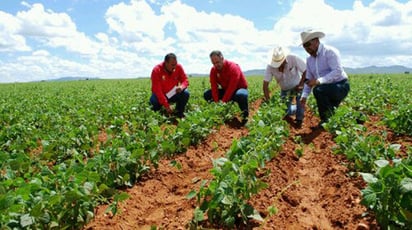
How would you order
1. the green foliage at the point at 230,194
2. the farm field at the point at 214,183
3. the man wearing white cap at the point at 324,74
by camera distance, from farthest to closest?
1. the man wearing white cap at the point at 324,74
2. the green foliage at the point at 230,194
3. the farm field at the point at 214,183

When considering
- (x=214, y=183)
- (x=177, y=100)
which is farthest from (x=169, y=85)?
(x=214, y=183)

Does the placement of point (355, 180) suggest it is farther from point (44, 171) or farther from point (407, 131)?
point (44, 171)

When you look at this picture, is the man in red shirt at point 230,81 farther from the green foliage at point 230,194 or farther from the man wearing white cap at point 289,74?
the green foliage at point 230,194

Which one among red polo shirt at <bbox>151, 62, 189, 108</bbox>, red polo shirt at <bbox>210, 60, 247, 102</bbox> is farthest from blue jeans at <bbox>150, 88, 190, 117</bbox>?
red polo shirt at <bbox>210, 60, 247, 102</bbox>

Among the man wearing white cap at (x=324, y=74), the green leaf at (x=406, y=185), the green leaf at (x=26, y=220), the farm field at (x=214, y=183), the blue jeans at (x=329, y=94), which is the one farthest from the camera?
the blue jeans at (x=329, y=94)

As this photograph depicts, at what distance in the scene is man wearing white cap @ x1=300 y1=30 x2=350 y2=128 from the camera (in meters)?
6.00

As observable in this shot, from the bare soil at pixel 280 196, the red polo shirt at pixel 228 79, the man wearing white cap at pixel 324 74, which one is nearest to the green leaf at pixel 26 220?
the bare soil at pixel 280 196

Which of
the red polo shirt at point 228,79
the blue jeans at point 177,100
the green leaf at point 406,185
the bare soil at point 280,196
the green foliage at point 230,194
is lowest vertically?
the bare soil at point 280,196

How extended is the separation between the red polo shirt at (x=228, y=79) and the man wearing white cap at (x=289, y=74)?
22.7 inches

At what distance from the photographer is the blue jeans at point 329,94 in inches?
252

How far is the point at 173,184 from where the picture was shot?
4152 millimetres

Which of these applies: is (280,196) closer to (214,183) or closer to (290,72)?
(214,183)

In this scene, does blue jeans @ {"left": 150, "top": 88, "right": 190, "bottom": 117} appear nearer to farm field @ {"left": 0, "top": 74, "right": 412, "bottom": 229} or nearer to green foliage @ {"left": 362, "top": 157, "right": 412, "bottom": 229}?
farm field @ {"left": 0, "top": 74, "right": 412, "bottom": 229}

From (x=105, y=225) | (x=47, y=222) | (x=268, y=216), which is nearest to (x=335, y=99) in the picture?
(x=268, y=216)
